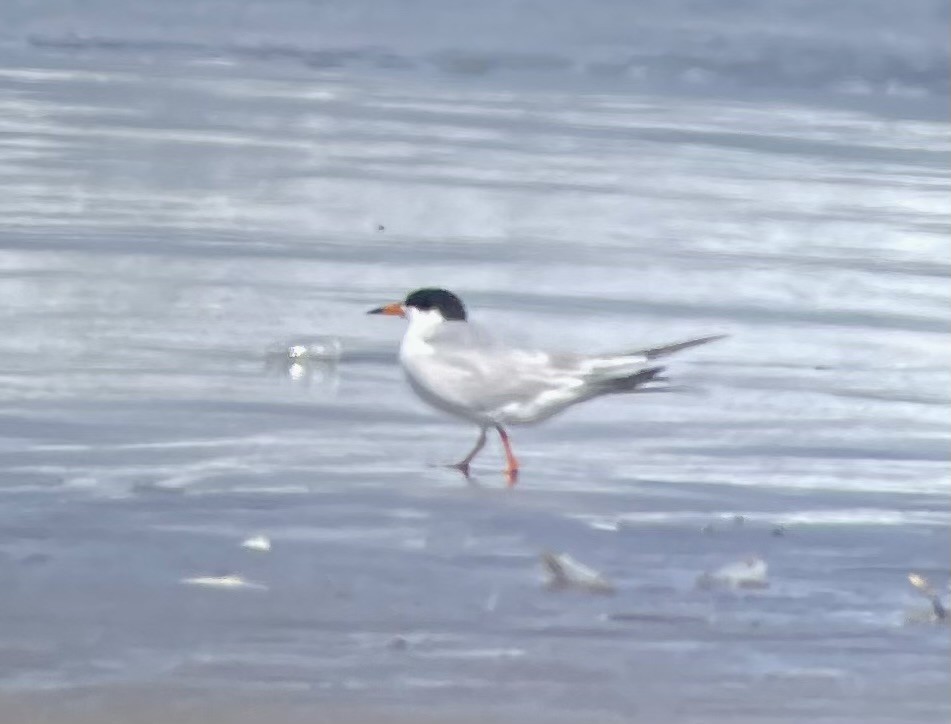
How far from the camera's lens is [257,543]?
4598 mm

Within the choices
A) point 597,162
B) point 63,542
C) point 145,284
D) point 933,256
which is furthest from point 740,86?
point 63,542

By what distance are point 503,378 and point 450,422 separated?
0.41 m

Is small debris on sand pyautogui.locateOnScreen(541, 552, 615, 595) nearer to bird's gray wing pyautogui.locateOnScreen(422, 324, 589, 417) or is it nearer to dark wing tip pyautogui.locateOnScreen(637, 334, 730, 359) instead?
bird's gray wing pyautogui.locateOnScreen(422, 324, 589, 417)

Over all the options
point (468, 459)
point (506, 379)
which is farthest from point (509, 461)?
point (506, 379)

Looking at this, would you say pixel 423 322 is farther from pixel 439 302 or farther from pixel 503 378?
pixel 503 378

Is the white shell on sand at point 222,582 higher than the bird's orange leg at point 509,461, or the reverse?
the bird's orange leg at point 509,461

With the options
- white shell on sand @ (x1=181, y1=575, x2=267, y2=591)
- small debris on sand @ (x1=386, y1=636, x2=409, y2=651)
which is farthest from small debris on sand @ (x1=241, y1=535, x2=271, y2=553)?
small debris on sand @ (x1=386, y1=636, x2=409, y2=651)

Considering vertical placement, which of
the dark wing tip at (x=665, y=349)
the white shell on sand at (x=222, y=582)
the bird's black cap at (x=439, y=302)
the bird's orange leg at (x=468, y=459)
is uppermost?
the bird's black cap at (x=439, y=302)

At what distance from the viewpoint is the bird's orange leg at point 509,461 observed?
5.08m

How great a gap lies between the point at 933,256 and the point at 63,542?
3259 millimetres

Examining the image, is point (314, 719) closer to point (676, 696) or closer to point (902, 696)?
point (676, 696)

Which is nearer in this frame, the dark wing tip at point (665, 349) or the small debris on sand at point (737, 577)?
the small debris on sand at point (737, 577)

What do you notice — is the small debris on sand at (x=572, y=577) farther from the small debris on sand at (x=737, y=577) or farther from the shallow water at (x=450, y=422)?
the small debris on sand at (x=737, y=577)

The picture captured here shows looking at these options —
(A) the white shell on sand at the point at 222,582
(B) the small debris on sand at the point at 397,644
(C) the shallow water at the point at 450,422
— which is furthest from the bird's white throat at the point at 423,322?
(B) the small debris on sand at the point at 397,644
